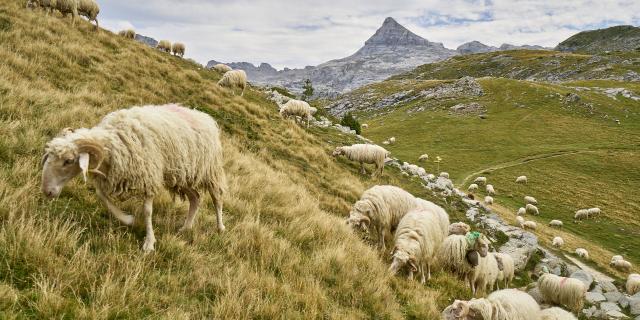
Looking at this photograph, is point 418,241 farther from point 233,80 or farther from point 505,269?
point 233,80

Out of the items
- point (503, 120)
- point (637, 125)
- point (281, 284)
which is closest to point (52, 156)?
point (281, 284)

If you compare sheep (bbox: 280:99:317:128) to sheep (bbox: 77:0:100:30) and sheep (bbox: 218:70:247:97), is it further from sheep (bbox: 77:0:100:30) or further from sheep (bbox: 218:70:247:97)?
sheep (bbox: 77:0:100:30)

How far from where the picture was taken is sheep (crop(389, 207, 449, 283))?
863 centimetres

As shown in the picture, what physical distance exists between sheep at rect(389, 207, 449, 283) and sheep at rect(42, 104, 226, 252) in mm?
4327

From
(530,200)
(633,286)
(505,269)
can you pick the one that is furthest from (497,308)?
(530,200)

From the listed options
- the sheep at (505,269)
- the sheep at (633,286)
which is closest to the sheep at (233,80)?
the sheep at (505,269)

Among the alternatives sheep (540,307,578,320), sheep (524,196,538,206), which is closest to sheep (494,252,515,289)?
sheep (540,307,578,320)

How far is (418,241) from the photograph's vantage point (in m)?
9.51

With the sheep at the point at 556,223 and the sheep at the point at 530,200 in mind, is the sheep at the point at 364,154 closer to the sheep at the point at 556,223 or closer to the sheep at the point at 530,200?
the sheep at the point at 556,223

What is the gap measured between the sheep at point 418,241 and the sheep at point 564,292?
5.35m

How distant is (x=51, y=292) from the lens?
3.44 metres

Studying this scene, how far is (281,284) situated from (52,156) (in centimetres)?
324

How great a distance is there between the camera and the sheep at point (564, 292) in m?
13.2

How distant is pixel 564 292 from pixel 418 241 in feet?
24.6
